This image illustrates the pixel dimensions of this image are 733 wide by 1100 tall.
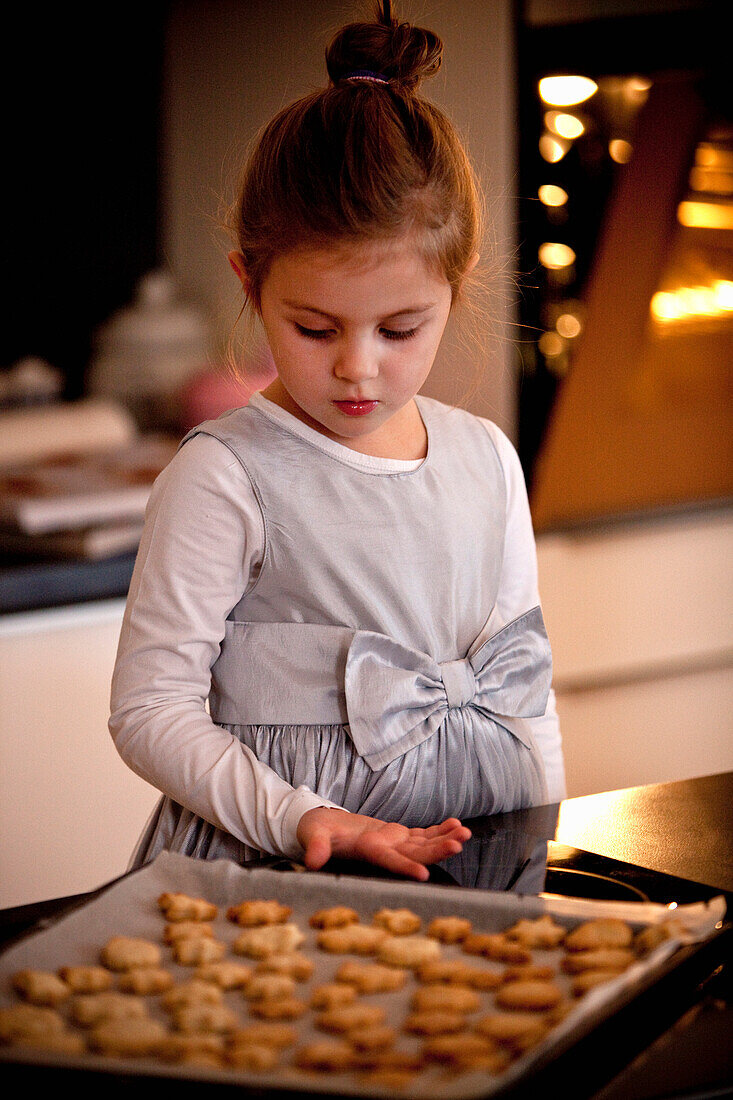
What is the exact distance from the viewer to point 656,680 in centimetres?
282

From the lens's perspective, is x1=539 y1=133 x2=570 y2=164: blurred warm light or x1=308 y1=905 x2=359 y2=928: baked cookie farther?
x1=539 y1=133 x2=570 y2=164: blurred warm light

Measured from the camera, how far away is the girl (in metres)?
0.86

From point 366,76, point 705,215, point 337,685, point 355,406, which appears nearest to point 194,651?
point 337,685

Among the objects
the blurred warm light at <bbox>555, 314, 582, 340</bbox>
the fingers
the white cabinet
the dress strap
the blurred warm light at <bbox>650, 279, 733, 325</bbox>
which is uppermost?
the blurred warm light at <bbox>650, 279, 733, 325</bbox>

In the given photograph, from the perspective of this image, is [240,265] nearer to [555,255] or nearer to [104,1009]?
[104,1009]

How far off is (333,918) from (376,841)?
10 cm

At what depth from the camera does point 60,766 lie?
2113mm

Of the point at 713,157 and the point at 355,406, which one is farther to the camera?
the point at 713,157

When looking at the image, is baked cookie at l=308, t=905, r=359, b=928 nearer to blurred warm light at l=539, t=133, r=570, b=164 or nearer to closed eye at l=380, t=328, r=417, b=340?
closed eye at l=380, t=328, r=417, b=340

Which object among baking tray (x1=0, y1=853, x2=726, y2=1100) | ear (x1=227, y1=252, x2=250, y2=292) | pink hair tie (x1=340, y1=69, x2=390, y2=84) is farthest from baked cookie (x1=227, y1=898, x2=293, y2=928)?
pink hair tie (x1=340, y1=69, x2=390, y2=84)

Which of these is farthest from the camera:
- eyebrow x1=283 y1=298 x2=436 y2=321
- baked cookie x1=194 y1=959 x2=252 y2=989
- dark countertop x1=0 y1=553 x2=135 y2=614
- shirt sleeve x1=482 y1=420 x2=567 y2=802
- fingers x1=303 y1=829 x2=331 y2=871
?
dark countertop x1=0 y1=553 x2=135 y2=614

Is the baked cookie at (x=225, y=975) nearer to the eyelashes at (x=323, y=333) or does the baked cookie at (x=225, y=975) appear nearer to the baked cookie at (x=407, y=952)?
the baked cookie at (x=407, y=952)

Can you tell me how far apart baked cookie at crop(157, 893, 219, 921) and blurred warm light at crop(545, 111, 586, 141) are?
2181 mm

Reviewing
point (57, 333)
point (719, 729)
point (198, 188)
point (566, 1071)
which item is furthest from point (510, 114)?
point (566, 1071)
